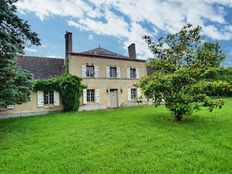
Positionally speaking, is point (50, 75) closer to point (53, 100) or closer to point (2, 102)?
point (53, 100)

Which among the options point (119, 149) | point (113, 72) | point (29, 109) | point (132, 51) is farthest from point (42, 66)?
point (119, 149)

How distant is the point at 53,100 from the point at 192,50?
11803 millimetres

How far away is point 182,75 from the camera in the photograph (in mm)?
11586

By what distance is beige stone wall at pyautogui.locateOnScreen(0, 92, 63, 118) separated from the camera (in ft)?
56.9

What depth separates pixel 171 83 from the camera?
1189 centimetres

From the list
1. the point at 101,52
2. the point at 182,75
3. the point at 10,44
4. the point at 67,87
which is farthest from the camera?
the point at 101,52

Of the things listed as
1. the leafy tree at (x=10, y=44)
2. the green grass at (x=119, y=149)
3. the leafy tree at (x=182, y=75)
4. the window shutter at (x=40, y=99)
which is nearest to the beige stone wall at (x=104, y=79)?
the window shutter at (x=40, y=99)

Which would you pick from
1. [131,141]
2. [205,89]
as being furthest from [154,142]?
[205,89]

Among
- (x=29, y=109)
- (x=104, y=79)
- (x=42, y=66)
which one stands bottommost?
(x=29, y=109)

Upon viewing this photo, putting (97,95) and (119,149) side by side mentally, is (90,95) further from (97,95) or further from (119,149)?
(119,149)

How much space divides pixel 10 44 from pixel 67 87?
9429 mm

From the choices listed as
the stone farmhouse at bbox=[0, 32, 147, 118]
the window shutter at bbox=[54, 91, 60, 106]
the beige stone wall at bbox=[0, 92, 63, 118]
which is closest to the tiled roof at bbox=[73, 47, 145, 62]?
the stone farmhouse at bbox=[0, 32, 147, 118]

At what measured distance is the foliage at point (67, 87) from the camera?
18781 mm

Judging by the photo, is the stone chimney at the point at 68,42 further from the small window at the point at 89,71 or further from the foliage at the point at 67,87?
the foliage at the point at 67,87
